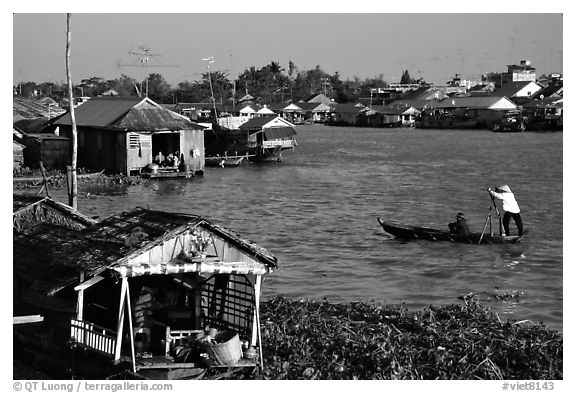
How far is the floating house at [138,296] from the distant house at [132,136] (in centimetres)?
1574

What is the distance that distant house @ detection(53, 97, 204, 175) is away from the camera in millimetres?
24000

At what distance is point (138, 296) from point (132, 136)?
16718 mm

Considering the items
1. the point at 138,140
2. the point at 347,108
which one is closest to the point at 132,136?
the point at 138,140

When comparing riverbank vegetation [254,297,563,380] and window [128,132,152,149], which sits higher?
window [128,132,152,149]

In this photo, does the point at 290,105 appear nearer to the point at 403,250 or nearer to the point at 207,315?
the point at 403,250

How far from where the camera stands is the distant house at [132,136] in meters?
24.0

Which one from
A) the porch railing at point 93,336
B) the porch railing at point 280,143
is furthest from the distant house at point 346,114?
the porch railing at point 93,336

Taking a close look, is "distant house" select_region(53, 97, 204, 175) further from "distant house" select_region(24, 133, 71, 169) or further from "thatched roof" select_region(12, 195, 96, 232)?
"thatched roof" select_region(12, 195, 96, 232)

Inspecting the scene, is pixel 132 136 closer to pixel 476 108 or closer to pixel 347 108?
pixel 476 108

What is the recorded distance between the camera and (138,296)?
7664mm

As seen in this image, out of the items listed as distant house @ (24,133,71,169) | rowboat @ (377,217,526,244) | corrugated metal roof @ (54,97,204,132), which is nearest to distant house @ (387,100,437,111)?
corrugated metal roof @ (54,97,204,132)

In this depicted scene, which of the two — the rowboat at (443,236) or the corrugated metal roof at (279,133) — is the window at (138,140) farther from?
the rowboat at (443,236)

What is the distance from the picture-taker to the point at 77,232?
26.1 ft

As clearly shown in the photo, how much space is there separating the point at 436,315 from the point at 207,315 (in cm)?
283
